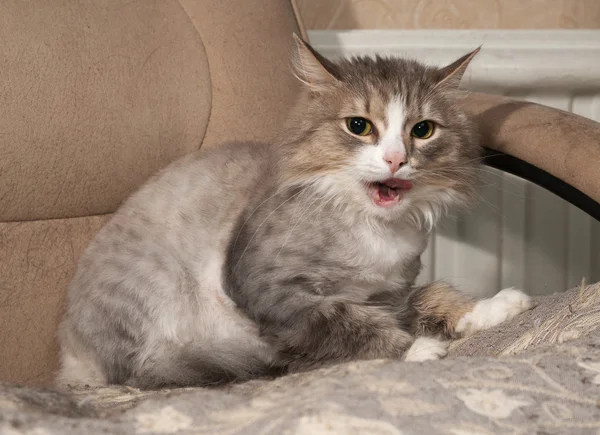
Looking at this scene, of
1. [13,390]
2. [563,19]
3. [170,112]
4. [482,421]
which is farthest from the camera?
[563,19]

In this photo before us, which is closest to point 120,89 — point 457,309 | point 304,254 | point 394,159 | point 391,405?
point 304,254

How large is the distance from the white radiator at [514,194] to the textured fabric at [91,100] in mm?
548

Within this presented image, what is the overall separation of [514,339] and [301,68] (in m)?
0.59

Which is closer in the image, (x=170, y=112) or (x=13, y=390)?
(x=13, y=390)

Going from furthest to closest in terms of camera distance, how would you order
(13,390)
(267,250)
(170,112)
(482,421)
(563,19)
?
(563,19), (170,112), (267,250), (13,390), (482,421)

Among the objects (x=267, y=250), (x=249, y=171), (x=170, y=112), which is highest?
(x=170, y=112)

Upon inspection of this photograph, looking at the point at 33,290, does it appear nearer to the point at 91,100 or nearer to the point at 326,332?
the point at 91,100

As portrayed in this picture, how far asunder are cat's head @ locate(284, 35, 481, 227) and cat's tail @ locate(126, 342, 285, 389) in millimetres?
302

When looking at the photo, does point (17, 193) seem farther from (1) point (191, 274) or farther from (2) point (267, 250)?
(2) point (267, 250)

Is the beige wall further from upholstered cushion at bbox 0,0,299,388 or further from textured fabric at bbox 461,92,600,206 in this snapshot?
textured fabric at bbox 461,92,600,206

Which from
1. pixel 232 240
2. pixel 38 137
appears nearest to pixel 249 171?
pixel 232 240

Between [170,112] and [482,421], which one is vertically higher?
[170,112]

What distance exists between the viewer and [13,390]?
0.88 m

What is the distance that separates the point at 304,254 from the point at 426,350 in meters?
0.26
